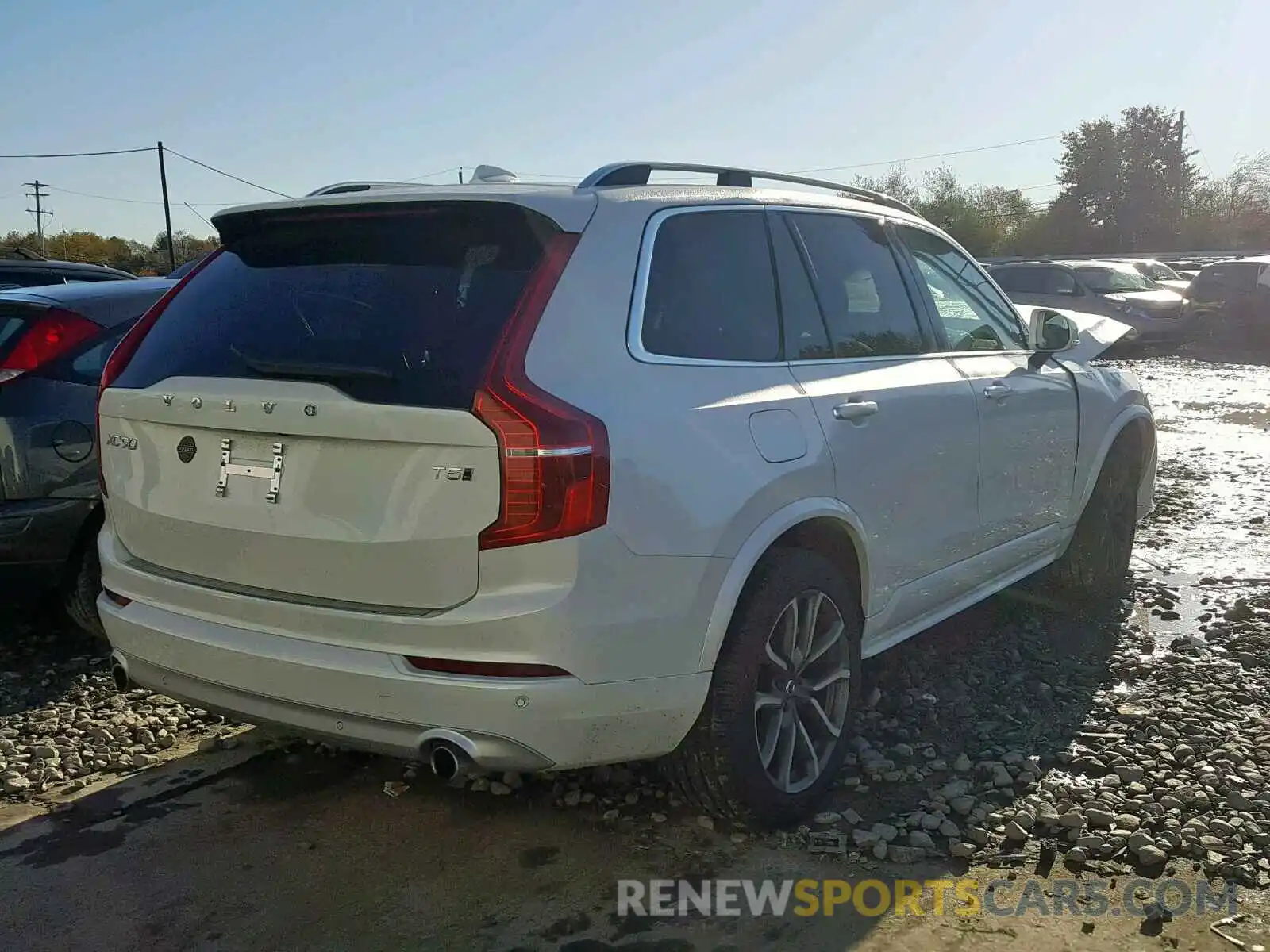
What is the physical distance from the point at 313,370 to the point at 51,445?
2380mm

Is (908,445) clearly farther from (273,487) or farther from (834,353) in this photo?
(273,487)

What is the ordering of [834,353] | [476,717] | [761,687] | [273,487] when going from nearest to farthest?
[476,717] < [273,487] < [761,687] < [834,353]

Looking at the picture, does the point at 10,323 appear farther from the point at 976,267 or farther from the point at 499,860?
the point at 976,267

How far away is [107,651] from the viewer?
510 cm

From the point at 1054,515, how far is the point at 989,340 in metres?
0.84

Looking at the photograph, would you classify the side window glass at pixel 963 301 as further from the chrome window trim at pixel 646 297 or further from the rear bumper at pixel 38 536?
the rear bumper at pixel 38 536

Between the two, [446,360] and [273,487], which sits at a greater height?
[446,360]

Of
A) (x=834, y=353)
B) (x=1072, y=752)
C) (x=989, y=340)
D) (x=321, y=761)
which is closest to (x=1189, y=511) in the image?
(x=989, y=340)

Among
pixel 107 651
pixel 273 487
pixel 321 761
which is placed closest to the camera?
pixel 273 487

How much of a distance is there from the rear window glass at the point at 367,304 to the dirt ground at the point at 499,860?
132 cm

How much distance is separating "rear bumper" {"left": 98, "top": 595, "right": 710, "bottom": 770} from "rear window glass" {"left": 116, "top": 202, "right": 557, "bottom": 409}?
659 mm

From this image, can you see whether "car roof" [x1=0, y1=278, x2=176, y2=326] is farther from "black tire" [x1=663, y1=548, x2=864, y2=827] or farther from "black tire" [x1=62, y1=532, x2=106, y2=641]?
"black tire" [x1=663, y1=548, x2=864, y2=827]

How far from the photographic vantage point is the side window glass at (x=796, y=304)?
357 cm

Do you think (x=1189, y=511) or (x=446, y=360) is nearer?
(x=446, y=360)
